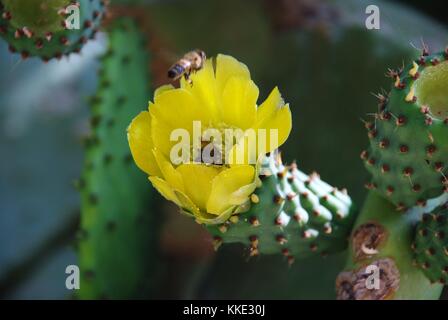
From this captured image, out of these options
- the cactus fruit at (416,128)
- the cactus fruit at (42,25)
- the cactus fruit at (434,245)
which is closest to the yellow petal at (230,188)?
the cactus fruit at (416,128)

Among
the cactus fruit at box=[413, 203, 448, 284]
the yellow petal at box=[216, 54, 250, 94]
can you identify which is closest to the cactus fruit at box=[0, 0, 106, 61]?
the yellow petal at box=[216, 54, 250, 94]

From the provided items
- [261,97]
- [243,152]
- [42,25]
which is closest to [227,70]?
[243,152]

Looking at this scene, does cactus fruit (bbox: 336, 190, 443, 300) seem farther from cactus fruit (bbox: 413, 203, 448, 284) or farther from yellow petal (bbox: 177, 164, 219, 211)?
yellow petal (bbox: 177, 164, 219, 211)

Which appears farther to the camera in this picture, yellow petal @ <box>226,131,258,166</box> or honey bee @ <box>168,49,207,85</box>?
honey bee @ <box>168,49,207,85</box>

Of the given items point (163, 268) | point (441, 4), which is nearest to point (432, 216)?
point (163, 268)
